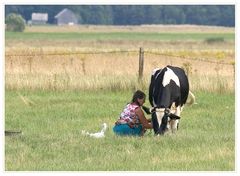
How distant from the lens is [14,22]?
92125 millimetres

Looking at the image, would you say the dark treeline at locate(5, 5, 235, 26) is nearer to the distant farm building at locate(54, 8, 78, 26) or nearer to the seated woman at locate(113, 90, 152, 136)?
the distant farm building at locate(54, 8, 78, 26)

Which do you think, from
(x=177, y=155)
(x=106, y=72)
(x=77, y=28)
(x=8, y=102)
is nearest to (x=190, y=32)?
(x=77, y=28)

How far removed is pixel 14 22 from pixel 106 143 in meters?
79.0

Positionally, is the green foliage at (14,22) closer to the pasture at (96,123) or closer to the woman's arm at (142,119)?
the pasture at (96,123)

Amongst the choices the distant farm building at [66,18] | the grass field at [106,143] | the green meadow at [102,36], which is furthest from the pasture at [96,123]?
the distant farm building at [66,18]

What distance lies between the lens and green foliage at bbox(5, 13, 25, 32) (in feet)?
293

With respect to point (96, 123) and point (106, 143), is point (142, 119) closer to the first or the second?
point (106, 143)

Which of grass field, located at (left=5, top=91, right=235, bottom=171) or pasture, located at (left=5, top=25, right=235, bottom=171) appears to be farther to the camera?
pasture, located at (left=5, top=25, right=235, bottom=171)

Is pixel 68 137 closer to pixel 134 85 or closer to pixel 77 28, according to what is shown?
pixel 134 85

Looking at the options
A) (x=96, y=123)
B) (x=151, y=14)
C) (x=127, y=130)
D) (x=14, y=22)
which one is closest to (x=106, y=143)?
(x=127, y=130)

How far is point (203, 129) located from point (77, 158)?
4486mm

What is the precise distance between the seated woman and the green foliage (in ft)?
243

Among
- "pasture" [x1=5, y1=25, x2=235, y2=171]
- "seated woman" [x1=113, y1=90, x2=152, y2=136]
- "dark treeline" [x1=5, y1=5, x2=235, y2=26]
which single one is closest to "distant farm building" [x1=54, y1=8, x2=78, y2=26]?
"dark treeline" [x1=5, y1=5, x2=235, y2=26]

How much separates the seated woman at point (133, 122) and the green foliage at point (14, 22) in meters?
74.0
